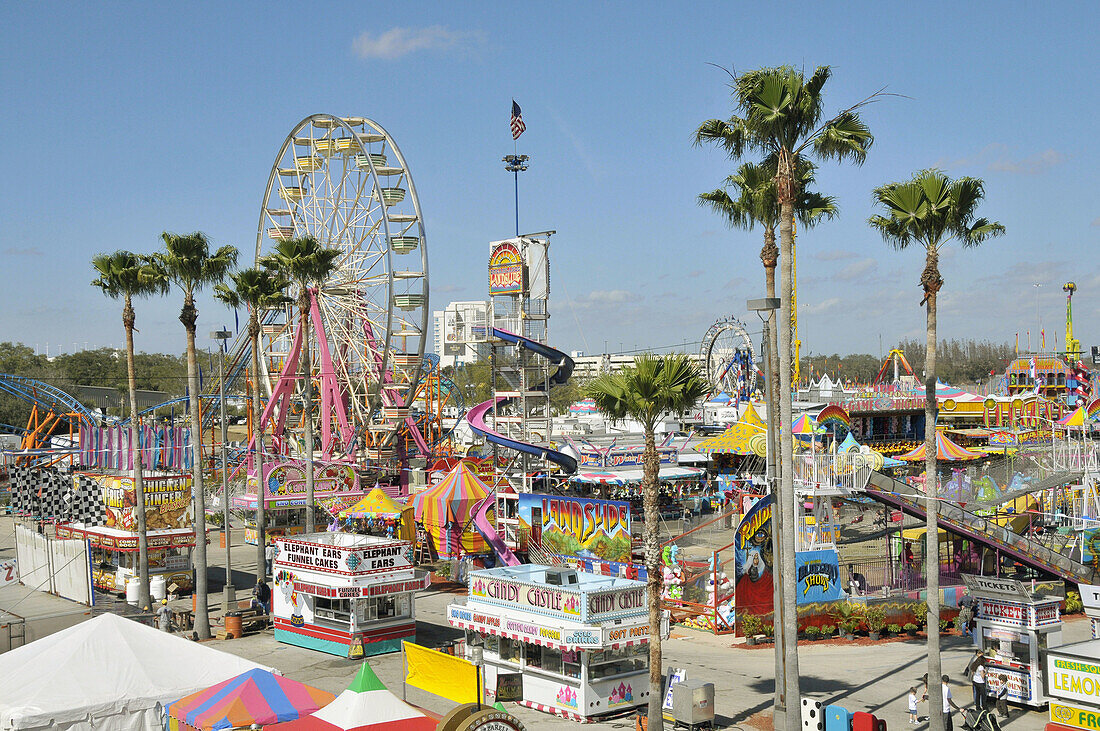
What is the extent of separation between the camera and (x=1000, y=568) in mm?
29125

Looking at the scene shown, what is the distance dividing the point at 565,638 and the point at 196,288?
15694mm

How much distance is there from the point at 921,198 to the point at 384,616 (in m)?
15.3

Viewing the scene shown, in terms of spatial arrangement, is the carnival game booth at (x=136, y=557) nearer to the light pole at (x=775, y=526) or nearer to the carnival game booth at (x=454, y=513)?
the carnival game booth at (x=454, y=513)

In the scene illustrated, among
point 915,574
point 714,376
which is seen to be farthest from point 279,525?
point 714,376

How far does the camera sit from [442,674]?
778 inches

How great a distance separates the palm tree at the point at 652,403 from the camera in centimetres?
1664

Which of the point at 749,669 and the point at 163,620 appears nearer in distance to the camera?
the point at 749,669

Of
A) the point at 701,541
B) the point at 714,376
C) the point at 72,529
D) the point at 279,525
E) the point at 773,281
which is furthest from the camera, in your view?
the point at 714,376

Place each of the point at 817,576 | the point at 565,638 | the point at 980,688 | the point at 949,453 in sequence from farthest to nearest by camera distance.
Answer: the point at 949,453 → the point at 817,576 → the point at 980,688 → the point at 565,638

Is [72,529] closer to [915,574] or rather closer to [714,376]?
[915,574]

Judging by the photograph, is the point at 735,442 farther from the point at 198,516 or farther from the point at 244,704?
the point at 244,704


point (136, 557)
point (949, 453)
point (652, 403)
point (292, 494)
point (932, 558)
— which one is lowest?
point (136, 557)

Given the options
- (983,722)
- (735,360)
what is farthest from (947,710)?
(735,360)

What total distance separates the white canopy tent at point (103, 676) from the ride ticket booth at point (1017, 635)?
13.6m
